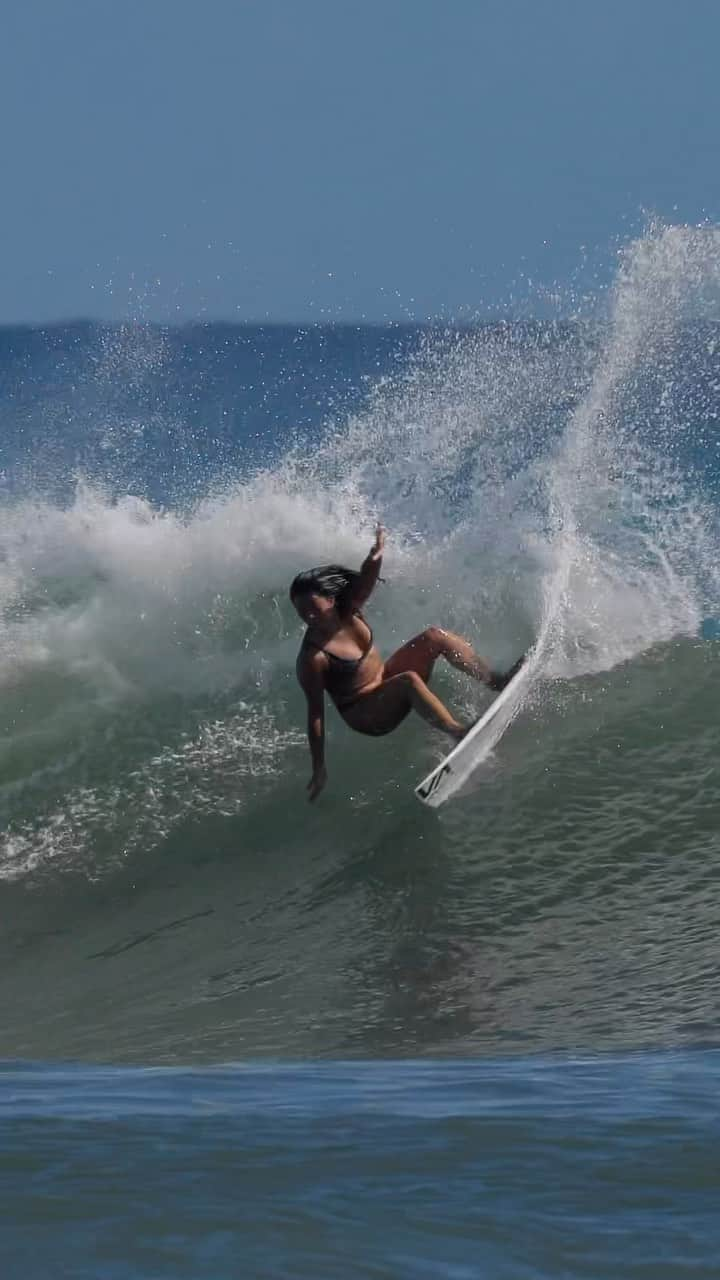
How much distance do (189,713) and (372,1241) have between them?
6582mm

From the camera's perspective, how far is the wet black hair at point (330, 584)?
7.55 meters

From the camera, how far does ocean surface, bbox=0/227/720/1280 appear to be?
321 centimetres

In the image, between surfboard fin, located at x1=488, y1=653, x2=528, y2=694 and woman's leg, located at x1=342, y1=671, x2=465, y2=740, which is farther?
surfboard fin, located at x1=488, y1=653, x2=528, y2=694

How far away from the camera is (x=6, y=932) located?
7.50m

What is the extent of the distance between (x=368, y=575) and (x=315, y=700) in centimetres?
65

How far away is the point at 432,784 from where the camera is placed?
772 centimetres

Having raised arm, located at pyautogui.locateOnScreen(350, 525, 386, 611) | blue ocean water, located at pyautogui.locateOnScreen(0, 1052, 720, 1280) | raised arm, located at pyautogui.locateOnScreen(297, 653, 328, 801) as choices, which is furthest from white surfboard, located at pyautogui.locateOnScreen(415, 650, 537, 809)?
blue ocean water, located at pyautogui.locateOnScreen(0, 1052, 720, 1280)

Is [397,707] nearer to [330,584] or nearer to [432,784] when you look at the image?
[432,784]

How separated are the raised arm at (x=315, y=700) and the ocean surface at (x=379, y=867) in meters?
0.41

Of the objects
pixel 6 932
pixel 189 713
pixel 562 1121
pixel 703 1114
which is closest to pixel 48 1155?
pixel 562 1121

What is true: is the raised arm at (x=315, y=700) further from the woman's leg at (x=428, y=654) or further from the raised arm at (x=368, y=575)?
the woman's leg at (x=428, y=654)

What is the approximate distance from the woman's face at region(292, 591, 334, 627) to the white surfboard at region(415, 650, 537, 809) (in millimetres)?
922

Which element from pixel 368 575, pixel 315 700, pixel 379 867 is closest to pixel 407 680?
pixel 315 700

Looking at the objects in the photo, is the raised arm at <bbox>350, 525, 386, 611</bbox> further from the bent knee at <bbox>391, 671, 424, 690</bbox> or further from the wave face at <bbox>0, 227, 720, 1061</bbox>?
the wave face at <bbox>0, 227, 720, 1061</bbox>
